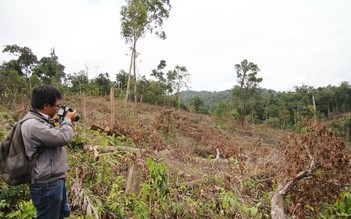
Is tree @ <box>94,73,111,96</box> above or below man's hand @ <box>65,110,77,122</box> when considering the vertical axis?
above

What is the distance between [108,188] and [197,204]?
55.8 inches

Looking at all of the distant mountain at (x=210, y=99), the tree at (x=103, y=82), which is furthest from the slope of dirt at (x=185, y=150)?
the distant mountain at (x=210, y=99)

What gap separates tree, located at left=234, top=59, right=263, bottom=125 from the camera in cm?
2608

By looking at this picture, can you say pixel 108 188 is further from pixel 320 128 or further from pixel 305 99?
pixel 305 99

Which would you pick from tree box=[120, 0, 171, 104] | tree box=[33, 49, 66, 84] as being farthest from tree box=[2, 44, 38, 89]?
tree box=[120, 0, 171, 104]

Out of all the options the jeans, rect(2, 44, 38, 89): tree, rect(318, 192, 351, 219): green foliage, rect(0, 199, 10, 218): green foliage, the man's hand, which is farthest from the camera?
rect(2, 44, 38, 89): tree

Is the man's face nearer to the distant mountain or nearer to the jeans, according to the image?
the jeans

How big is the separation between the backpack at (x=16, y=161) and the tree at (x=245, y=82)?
82.4ft

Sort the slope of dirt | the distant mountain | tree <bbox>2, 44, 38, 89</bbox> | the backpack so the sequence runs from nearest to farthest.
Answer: the backpack, the slope of dirt, tree <bbox>2, 44, 38, 89</bbox>, the distant mountain

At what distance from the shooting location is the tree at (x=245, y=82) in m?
26.1

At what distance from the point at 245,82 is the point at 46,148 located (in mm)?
26357

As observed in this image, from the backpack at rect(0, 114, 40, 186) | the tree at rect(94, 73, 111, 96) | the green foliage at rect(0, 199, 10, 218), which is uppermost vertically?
the tree at rect(94, 73, 111, 96)

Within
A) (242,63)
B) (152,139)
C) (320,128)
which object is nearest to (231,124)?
(242,63)

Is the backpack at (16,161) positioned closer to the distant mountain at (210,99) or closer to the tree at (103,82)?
the tree at (103,82)
